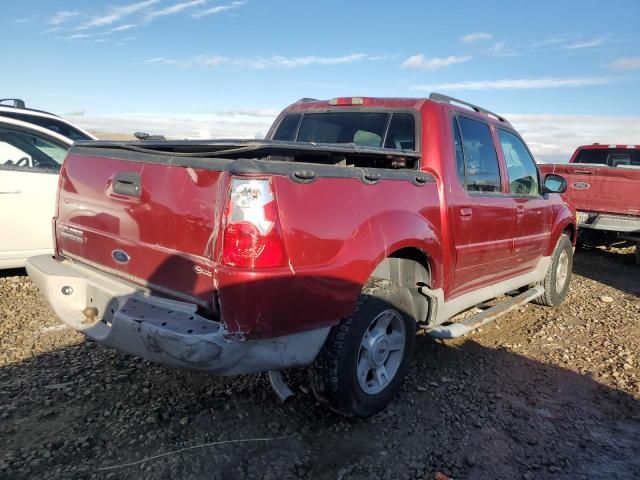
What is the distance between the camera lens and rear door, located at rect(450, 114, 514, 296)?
144 inches

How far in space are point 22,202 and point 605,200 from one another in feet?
26.0

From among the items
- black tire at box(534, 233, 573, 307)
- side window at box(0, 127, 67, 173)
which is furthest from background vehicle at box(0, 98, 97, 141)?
black tire at box(534, 233, 573, 307)

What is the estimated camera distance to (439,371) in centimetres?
384

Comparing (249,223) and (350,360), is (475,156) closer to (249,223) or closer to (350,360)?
(350,360)

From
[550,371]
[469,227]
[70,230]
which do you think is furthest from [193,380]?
[550,371]

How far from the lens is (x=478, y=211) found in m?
3.81

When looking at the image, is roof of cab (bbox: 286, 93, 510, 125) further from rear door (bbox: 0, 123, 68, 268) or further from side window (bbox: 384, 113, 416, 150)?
rear door (bbox: 0, 123, 68, 268)

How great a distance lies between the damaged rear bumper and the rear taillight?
345 mm

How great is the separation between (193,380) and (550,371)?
2731 mm

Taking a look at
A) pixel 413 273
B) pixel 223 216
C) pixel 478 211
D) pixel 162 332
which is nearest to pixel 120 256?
pixel 162 332

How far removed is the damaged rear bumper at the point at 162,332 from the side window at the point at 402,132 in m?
1.64

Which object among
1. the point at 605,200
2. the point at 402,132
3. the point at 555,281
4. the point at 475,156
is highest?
the point at 402,132

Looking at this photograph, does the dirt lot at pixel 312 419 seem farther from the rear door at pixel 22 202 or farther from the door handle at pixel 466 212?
the door handle at pixel 466 212

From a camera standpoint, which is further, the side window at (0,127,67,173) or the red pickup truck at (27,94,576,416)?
the side window at (0,127,67,173)
